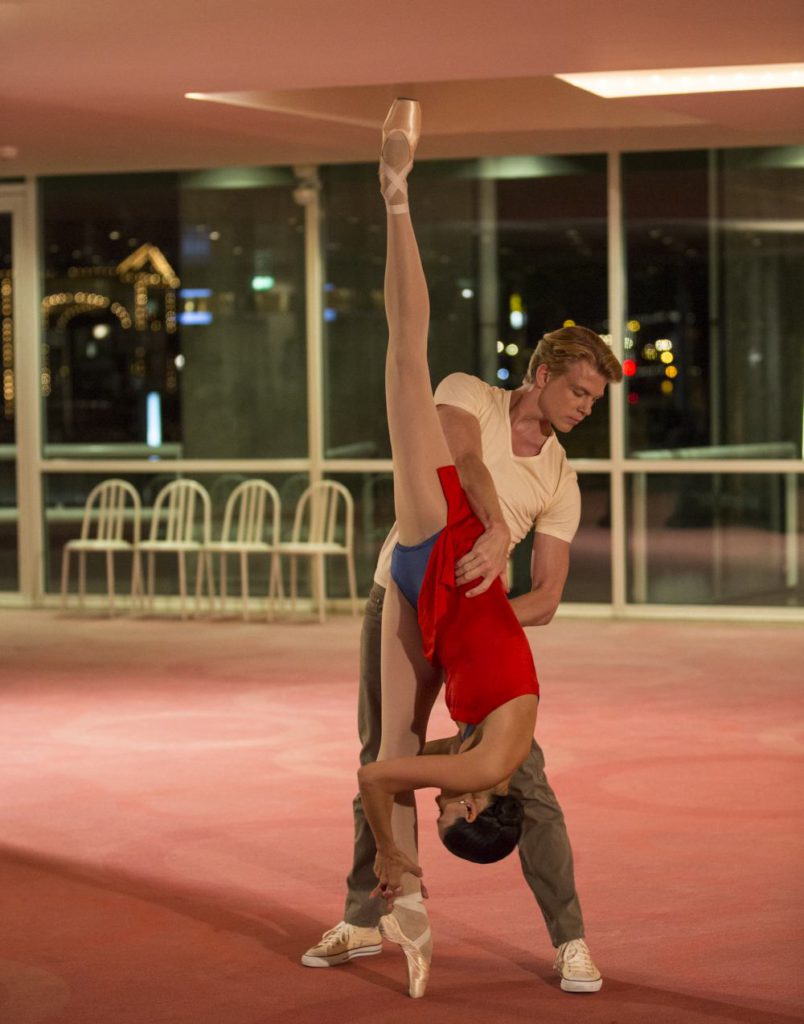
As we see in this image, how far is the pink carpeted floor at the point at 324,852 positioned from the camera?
376 cm

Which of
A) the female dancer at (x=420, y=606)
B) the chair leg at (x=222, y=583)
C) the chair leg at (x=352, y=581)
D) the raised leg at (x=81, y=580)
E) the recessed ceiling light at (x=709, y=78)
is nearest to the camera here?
the female dancer at (x=420, y=606)

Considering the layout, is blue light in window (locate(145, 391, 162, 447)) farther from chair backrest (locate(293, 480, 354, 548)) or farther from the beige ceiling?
the beige ceiling

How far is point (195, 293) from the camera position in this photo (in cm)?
1091

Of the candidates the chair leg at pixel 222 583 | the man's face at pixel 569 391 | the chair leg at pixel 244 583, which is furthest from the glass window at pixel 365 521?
the man's face at pixel 569 391

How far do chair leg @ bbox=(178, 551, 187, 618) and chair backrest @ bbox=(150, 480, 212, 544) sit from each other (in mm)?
134

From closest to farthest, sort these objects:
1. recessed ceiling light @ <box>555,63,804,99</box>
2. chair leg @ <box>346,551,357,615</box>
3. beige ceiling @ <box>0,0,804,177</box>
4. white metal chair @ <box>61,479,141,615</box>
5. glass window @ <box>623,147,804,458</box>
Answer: beige ceiling @ <box>0,0,804,177</box>, recessed ceiling light @ <box>555,63,804,99</box>, glass window @ <box>623,147,804,458</box>, chair leg @ <box>346,551,357,615</box>, white metal chair @ <box>61,479,141,615</box>

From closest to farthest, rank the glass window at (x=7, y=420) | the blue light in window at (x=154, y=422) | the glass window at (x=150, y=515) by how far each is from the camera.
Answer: the glass window at (x=150, y=515) < the blue light in window at (x=154, y=422) < the glass window at (x=7, y=420)

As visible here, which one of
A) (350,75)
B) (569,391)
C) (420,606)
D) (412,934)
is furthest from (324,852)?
(350,75)

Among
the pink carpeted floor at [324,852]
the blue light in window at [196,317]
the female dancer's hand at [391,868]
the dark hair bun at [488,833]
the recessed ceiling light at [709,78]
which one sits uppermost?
the recessed ceiling light at [709,78]

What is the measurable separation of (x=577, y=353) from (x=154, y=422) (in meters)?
7.63

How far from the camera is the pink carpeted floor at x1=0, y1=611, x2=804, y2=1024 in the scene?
12.3ft

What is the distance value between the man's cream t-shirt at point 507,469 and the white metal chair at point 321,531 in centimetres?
611

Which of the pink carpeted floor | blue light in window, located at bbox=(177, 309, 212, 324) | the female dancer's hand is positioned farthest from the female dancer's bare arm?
blue light in window, located at bbox=(177, 309, 212, 324)

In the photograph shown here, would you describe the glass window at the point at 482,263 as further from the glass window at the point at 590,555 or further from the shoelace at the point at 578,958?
the shoelace at the point at 578,958
